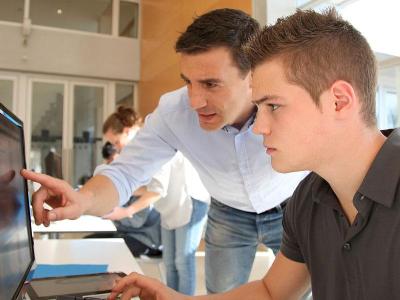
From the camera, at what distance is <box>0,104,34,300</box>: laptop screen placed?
2.07 feet

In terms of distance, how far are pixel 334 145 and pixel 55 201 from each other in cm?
73

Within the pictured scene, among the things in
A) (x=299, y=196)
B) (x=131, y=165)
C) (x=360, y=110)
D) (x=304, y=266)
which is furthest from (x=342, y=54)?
(x=131, y=165)

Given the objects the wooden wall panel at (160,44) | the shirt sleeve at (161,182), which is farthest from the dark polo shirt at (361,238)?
the wooden wall panel at (160,44)

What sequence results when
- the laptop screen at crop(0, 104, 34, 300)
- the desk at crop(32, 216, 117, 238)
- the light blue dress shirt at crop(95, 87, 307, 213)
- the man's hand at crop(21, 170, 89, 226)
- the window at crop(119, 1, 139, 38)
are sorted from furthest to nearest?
the window at crop(119, 1, 139, 38) → the desk at crop(32, 216, 117, 238) → the light blue dress shirt at crop(95, 87, 307, 213) → the man's hand at crop(21, 170, 89, 226) → the laptop screen at crop(0, 104, 34, 300)

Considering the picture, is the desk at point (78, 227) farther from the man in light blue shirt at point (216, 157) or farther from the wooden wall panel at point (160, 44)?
the wooden wall panel at point (160, 44)

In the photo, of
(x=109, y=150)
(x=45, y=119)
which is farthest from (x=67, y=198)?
(x=45, y=119)

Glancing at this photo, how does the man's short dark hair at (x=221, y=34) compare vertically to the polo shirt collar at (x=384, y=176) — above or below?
above

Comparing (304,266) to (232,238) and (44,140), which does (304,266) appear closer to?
(232,238)

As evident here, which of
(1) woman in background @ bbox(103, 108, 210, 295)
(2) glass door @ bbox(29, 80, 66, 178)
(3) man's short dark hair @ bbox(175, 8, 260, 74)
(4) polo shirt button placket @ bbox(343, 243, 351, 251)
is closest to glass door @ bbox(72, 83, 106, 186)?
(2) glass door @ bbox(29, 80, 66, 178)

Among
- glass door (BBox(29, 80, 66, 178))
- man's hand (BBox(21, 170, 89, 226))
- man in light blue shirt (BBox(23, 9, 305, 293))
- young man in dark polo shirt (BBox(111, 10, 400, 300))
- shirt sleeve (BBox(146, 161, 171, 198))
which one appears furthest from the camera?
glass door (BBox(29, 80, 66, 178))

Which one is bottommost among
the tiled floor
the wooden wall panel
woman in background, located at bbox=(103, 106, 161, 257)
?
the tiled floor

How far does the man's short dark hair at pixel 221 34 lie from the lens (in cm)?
125

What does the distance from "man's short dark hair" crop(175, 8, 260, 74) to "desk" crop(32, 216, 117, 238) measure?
1085mm

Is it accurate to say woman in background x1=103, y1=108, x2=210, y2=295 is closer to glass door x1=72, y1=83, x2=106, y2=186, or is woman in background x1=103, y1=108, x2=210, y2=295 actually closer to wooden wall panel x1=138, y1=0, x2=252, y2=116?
wooden wall panel x1=138, y1=0, x2=252, y2=116
